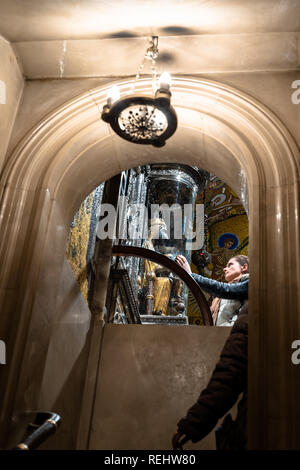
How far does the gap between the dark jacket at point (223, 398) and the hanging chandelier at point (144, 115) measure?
1478 millimetres

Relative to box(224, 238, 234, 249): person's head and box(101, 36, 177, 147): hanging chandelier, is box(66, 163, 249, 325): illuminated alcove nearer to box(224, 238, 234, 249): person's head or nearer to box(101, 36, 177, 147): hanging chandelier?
box(224, 238, 234, 249): person's head

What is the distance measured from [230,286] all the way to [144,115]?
203 cm

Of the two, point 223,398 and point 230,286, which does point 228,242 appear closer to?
point 230,286

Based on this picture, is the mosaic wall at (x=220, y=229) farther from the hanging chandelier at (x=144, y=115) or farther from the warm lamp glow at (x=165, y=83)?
the warm lamp glow at (x=165, y=83)

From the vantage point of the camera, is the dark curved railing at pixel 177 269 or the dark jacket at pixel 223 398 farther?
the dark curved railing at pixel 177 269

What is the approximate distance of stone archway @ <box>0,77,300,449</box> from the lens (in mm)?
2666

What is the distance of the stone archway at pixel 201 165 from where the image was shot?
2.67 metres

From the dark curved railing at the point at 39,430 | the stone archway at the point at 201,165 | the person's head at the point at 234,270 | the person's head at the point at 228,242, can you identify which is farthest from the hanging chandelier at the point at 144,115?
the person's head at the point at 228,242

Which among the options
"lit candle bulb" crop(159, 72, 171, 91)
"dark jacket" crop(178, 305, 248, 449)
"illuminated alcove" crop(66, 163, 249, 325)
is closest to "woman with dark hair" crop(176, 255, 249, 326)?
"illuminated alcove" crop(66, 163, 249, 325)

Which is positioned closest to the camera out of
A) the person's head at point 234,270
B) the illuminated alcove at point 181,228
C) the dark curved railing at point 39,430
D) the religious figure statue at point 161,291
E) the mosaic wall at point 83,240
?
the dark curved railing at point 39,430

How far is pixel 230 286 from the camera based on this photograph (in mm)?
4406

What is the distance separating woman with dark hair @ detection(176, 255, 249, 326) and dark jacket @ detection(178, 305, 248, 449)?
1419 millimetres

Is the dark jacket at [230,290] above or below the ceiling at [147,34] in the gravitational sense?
below
